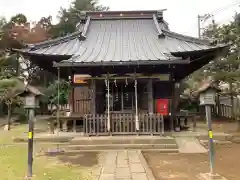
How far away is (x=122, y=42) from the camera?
13766mm

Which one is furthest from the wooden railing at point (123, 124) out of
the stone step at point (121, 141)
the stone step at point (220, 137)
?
the stone step at point (220, 137)

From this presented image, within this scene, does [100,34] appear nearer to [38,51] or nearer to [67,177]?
[38,51]

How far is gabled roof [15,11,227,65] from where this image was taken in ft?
37.3

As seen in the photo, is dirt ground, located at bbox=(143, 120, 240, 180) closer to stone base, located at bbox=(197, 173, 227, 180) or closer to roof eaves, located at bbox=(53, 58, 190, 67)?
stone base, located at bbox=(197, 173, 227, 180)

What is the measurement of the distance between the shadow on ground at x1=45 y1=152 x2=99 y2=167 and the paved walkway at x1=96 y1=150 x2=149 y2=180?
436 mm

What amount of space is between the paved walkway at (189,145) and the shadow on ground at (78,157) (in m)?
3.44

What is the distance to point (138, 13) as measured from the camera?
16.8 m

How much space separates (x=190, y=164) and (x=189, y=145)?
253 cm

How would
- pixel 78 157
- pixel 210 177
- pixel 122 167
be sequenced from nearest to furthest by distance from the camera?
pixel 210 177
pixel 122 167
pixel 78 157

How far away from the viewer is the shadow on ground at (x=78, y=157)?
7867 millimetres

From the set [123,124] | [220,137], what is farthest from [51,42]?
[220,137]

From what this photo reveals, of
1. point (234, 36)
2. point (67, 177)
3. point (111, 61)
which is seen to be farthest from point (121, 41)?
point (67, 177)

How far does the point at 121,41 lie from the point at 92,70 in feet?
9.99

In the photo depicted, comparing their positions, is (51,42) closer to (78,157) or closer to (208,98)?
(78,157)
